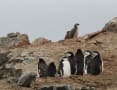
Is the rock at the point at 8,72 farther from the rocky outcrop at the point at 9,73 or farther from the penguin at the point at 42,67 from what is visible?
the penguin at the point at 42,67

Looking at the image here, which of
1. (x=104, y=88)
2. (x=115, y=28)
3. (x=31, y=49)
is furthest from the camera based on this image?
(x=115, y=28)

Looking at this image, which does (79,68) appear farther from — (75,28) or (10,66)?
(75,28)

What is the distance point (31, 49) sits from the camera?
35281 mm

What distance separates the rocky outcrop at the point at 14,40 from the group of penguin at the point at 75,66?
31.2 feet

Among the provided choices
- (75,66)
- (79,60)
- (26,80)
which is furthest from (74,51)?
(26,80)

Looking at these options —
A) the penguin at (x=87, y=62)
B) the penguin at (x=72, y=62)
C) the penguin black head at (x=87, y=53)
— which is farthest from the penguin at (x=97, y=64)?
the penguin at (x=72, y=62)

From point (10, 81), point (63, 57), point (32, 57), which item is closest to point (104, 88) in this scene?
point (10, 81)

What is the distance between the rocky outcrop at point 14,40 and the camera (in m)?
40.6

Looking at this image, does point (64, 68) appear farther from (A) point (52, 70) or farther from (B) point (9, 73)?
(B) point (9, 73)

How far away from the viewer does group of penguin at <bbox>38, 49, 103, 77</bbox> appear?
29734 millimetres

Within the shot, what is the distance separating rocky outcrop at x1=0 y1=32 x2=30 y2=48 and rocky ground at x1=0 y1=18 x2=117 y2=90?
0.48 meters

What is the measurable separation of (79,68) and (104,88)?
5.58m

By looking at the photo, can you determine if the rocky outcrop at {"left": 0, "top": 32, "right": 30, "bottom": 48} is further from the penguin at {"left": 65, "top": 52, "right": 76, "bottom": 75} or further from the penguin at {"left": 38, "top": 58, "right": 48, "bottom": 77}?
the penguin at {"left": 65, "top": 52, "right": 76, "bottom": 75}

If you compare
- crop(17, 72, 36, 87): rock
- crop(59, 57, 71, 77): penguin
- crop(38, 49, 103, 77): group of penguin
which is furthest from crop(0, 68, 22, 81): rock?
crop(17, 72, 36, 87): rock
